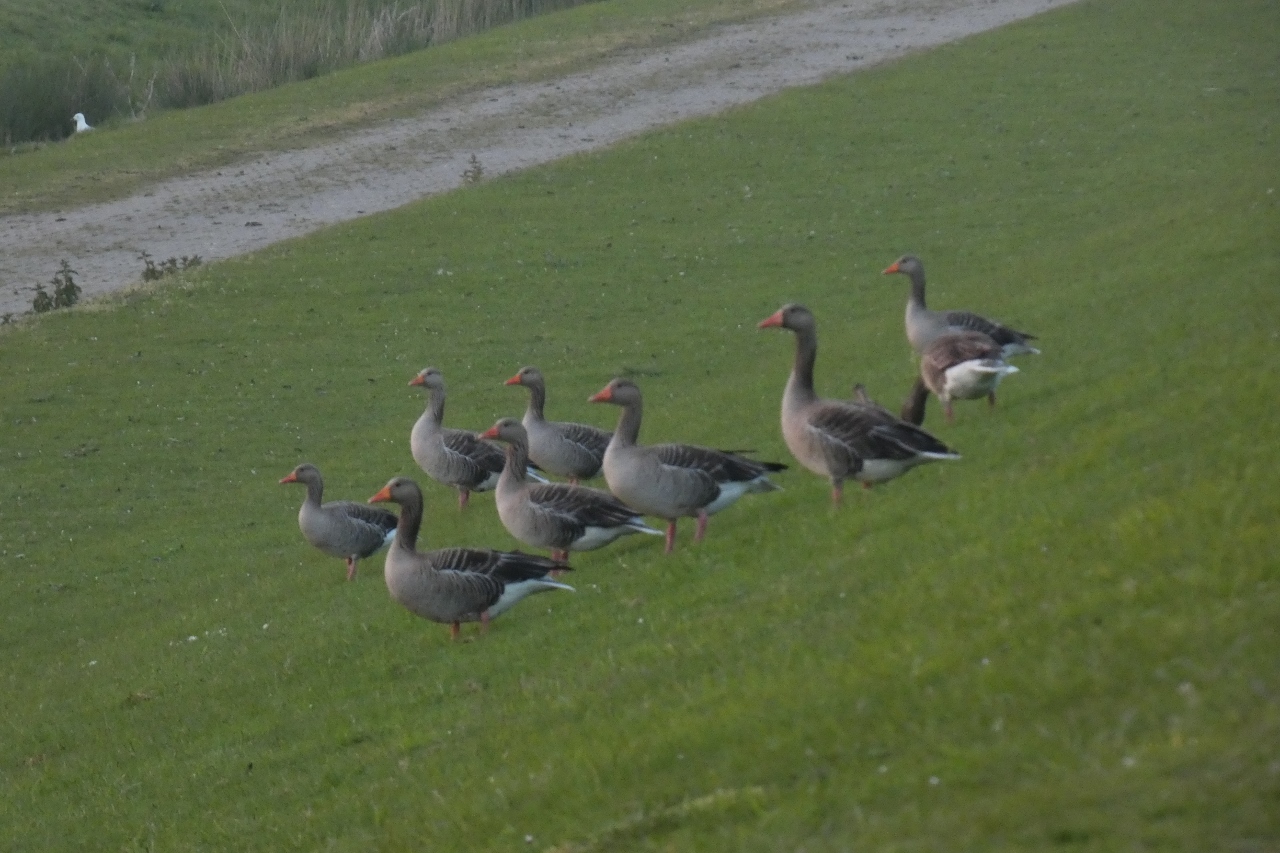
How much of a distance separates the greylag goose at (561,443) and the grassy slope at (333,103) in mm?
23194

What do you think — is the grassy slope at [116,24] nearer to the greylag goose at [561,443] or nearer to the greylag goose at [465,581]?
the greylag goose at [561,443]

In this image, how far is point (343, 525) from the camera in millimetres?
17172

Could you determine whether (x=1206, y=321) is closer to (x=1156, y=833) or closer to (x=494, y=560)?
(x=494, y=560)

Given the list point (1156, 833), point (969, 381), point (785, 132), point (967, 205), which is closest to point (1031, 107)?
point (785, 132)

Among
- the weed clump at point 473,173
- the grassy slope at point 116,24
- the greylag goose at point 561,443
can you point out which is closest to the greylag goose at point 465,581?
the greylag goose at point 561,443

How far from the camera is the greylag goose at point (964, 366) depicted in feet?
49.1

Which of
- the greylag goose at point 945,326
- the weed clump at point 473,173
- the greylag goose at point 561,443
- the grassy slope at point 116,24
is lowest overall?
the weed clump at point 473,173

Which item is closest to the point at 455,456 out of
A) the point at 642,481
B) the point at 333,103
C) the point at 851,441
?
the point at 642,481

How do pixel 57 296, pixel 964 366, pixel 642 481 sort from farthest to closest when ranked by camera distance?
pixel 57 296, pixel 964 366, pixel 642 481

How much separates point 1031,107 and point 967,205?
28.3 ft

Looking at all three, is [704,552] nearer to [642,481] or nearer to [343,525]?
[642,481]

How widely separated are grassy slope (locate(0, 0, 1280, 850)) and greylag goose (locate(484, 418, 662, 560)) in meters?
0.34

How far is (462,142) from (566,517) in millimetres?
28478

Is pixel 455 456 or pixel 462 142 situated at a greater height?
pixel 455 456
